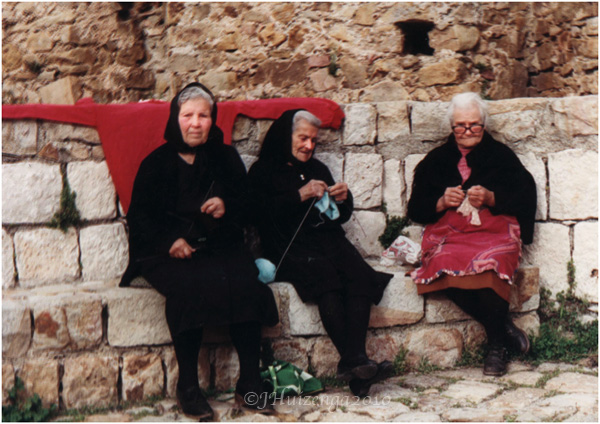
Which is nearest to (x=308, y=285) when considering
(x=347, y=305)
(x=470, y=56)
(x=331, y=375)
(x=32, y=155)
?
(x=347, y=305)

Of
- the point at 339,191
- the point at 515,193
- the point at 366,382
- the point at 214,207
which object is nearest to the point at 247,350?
the point at 366,382

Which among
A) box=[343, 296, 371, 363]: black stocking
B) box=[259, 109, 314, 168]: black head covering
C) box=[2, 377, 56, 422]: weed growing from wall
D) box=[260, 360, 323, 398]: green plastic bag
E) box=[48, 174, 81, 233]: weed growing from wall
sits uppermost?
box=[259, 109, 314, 168]: black head covering

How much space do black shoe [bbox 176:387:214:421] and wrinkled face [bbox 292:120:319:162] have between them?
155 centimetres

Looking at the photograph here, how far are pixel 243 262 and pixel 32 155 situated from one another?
1440mm

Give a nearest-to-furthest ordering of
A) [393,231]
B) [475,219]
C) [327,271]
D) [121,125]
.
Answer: [327,271]
[121,125]
[475,219]
[393,231]

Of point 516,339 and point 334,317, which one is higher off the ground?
point 334,317

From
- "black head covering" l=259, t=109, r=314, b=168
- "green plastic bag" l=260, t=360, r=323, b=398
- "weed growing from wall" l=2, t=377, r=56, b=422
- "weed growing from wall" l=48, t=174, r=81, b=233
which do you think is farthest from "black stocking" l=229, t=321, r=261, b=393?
"weed growing from wall" l=48, t=174, r=81, b=233

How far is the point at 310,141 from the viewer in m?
4.04

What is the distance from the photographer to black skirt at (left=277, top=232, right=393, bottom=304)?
3.79m

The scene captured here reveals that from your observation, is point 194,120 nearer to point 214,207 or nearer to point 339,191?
point 214,207

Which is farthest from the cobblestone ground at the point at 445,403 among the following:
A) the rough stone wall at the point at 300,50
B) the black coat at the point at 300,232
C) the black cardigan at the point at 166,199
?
the rough stone wall at the point at 300,50

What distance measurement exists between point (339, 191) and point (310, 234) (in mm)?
321

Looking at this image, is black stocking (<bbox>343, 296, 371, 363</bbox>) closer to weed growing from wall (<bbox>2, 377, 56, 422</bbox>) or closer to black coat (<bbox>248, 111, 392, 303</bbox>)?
black coat (<bbox>248, 111, 392, 303</bbox>)

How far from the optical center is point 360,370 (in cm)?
345
